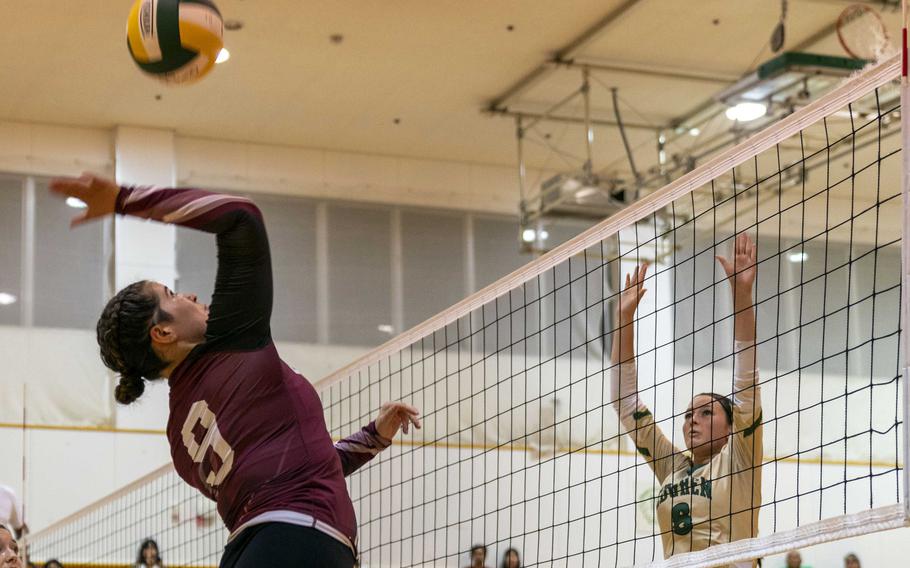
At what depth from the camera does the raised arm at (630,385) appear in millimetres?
5656

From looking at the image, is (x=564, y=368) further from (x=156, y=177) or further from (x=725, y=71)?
(x=156, y=177)

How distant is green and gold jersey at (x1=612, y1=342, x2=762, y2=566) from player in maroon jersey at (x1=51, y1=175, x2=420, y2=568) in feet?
6.30

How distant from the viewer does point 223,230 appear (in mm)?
3488

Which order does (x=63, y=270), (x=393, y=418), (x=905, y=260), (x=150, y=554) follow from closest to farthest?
(x=905, y=260)
(x=393, y=418)
(x=150, y=554)
(x=63, y=270)

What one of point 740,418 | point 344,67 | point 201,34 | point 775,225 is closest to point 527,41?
point 344,67

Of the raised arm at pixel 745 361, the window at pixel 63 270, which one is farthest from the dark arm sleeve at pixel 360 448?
the window at pixel 63 270

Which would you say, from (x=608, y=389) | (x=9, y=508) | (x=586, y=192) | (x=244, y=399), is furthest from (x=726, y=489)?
(x=608, y=389)

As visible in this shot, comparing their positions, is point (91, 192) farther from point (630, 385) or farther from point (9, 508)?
point (9, 508)

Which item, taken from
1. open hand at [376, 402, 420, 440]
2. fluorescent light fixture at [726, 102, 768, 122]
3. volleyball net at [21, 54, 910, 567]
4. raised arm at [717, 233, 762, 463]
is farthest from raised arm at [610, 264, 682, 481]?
fluorescent light fixture at [726, 102, 768, 122]

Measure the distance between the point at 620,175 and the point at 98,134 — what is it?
7.48m

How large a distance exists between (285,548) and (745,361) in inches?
94.6

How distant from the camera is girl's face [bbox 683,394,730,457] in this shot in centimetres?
527

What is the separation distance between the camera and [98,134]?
1744 cm

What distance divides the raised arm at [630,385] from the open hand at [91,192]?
2797 mm
